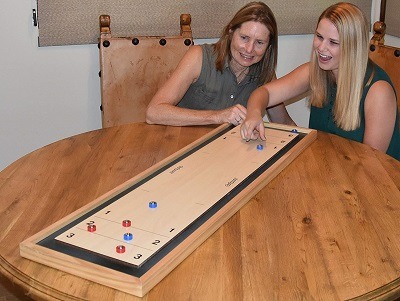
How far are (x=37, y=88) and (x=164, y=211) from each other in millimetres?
1735

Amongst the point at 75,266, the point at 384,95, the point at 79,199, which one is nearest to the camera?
the point at 75,266

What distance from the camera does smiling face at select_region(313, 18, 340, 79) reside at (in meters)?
2.44

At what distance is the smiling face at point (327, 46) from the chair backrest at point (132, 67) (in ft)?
2.66

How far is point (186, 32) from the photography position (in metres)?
3.15

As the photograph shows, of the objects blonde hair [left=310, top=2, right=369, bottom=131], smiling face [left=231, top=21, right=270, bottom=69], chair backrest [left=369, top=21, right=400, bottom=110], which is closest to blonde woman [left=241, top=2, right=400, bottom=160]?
blonde hair [left=310, top=2, right=369, bottom=131]

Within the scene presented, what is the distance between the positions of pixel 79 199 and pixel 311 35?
2.12 m

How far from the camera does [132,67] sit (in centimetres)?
311

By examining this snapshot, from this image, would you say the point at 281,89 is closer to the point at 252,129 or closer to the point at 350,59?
the point at 350,59

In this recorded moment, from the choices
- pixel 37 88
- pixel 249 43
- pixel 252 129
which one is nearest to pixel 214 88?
pixel 249 43

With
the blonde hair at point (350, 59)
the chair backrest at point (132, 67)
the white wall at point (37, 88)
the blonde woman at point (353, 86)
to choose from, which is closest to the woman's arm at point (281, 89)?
the blonde woman at point (353, 86)

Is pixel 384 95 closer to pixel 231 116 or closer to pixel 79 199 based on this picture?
pixel 231 116

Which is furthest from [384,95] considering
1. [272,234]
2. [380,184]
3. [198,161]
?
[272,234]

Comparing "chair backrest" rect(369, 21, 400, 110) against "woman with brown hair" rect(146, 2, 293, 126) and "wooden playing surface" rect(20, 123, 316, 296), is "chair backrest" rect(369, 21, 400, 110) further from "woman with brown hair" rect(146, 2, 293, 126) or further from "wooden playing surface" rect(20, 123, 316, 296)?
"wooden playing surface" rect(20, 123, 316, 296)

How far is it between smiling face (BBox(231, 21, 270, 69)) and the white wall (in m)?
0.87
